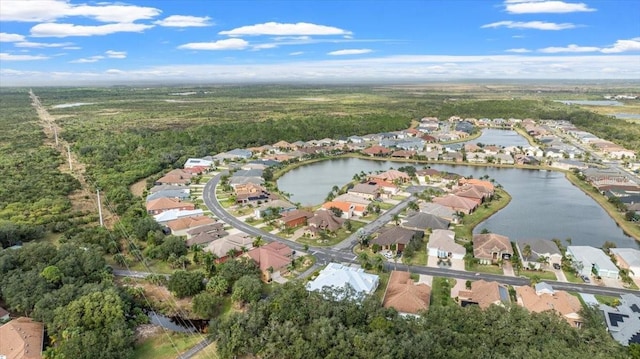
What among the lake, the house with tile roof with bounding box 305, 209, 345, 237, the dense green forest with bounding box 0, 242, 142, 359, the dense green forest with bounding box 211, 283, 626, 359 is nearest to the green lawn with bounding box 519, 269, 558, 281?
the lake

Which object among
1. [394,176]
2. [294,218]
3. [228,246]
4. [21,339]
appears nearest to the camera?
[21,339]

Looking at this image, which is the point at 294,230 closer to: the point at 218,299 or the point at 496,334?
the point at 218,299

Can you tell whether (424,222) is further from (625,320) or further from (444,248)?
(625,320)

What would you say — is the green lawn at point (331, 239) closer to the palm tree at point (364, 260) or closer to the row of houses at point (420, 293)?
the palm tree at point (364, 260)

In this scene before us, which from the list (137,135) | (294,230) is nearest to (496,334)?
(294,230)

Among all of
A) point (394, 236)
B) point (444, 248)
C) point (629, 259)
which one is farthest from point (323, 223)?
point (629, 259)

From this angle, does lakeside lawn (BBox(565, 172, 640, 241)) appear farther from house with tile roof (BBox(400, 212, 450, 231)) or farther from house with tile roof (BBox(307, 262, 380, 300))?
house with tile roof (BBox(307, 262, 380, 300))
